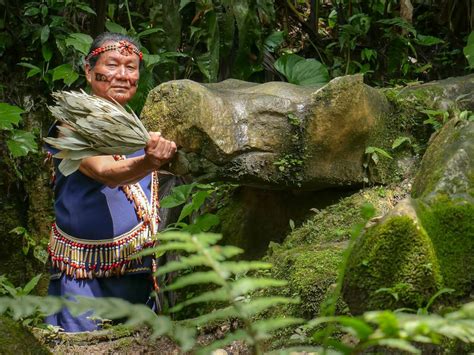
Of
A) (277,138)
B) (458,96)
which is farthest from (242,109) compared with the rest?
(458,96)

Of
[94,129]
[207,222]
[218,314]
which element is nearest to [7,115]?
[207,222]

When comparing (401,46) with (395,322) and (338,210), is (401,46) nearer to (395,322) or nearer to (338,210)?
(338,210)

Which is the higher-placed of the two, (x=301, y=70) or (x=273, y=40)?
(x=273, y=40)

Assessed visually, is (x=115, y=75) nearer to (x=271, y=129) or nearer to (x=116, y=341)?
(x=271, y=129)

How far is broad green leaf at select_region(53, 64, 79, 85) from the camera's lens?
17.9 ft

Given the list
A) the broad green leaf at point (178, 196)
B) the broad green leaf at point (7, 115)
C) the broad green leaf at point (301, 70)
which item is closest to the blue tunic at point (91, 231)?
the broad green leaf at point (178, 196)

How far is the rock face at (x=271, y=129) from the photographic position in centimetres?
354

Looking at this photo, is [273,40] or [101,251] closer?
[101,251]

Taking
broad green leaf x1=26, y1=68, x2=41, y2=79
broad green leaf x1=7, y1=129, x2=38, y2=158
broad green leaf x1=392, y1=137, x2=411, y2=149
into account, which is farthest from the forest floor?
broad green leaf x1=26, y1=68, x2=41, y2=79

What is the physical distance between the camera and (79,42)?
5402 millimetres

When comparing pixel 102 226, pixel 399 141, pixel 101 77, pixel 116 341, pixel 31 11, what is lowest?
pixel 116 341

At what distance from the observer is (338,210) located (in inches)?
158

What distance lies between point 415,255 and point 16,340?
49.4 inches

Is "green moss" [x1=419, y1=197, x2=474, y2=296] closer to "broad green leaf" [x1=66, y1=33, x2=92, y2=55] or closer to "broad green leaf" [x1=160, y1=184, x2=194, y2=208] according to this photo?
"broad green leaf" [x1=160, y1=184, x2=194, y2=208]
